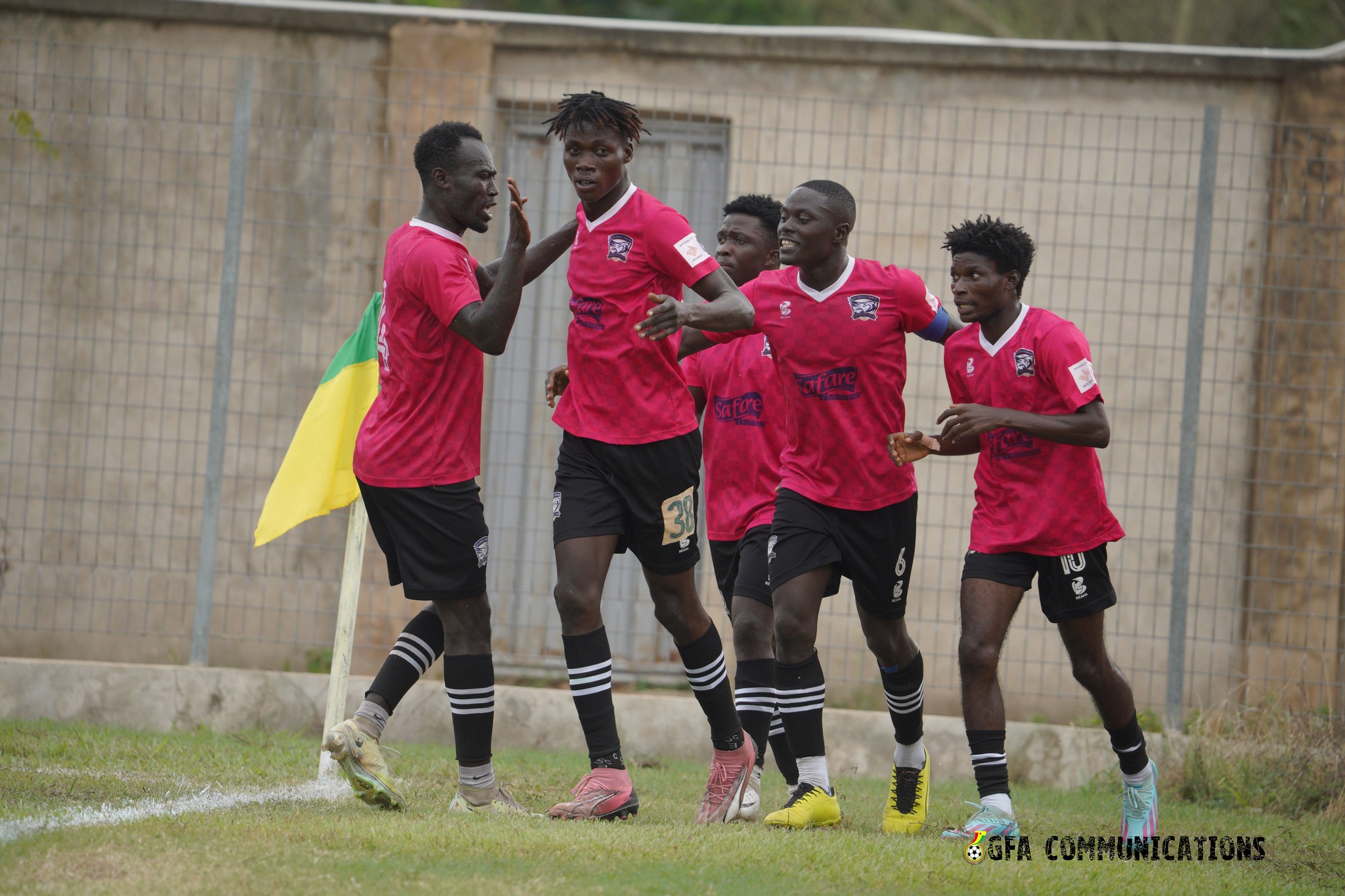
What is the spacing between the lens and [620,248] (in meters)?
4.52

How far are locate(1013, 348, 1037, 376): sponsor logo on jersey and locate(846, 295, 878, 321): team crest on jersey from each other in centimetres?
54

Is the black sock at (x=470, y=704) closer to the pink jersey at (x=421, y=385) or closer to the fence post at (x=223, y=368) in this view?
the pink jersey at (x=421, y=385)

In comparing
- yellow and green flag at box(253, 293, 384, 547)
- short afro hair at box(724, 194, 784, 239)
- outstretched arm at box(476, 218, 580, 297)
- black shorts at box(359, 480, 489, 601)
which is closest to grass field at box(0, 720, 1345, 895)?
black shorts at box(359, 480, 489, 601)

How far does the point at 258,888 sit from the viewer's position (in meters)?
3.06

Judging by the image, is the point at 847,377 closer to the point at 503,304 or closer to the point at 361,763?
the point at 503,304

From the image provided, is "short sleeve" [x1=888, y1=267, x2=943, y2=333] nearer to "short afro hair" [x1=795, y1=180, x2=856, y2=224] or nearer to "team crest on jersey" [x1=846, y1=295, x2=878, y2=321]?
"team crest on jersey" [x1=846, y1=295, x2=878, y2=321]

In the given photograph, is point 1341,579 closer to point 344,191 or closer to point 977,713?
point 977,713

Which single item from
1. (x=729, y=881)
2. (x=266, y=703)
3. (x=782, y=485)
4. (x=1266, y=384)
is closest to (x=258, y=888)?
(x=729, y=881)

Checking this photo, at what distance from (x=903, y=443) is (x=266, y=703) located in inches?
163

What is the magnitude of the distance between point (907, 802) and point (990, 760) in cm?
47

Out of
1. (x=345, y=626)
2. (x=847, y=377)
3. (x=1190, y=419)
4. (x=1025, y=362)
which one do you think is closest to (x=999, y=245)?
(x=1025, y=362)

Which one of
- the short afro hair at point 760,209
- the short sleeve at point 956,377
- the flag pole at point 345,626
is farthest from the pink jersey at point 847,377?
the flag pole at point 345,626

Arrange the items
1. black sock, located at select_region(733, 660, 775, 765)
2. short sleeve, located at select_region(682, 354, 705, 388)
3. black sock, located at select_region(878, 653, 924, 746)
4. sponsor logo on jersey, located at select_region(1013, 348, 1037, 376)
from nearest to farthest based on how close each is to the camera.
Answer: sponsor logo on jersey, located at select_region(1013, 348, 1037, 376)
black sock, located at select_region(878, 653, 924, 746)
black sock, located at select_region(733, 660, 775, 765)
short sleeve, located at select_region(682, 354, 705, 388)
